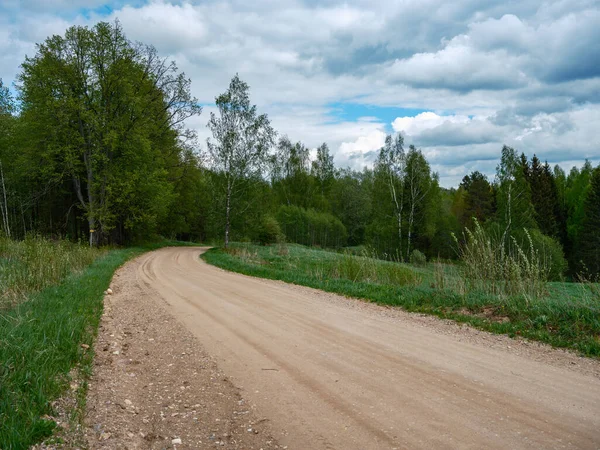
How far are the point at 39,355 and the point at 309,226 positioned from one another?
188ft

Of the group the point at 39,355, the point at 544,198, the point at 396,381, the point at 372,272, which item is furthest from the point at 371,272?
the point at 544,198

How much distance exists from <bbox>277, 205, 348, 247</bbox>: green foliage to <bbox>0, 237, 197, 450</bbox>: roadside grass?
4951 cm

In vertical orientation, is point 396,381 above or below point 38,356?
below

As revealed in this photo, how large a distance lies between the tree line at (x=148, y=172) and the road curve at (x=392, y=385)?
20.9m

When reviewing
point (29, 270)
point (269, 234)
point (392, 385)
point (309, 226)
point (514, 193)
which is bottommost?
point (392, 385)

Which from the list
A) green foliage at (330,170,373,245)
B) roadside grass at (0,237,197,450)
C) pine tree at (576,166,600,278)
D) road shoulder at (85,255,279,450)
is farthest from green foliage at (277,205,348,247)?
road shoulder at (85,255,279,450)

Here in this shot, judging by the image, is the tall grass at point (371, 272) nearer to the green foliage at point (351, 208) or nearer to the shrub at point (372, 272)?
the shrub at point (372, 272)

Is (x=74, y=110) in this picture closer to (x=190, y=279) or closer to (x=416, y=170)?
(x=190, y=279)

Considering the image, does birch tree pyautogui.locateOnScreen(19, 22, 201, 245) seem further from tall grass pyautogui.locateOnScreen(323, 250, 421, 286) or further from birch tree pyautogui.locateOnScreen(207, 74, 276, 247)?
tall grass pyautogui.locateOnScreen(323, 250, 421, 286)

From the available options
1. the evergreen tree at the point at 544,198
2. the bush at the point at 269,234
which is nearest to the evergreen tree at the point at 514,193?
the evergreen tree at the point at 544,198

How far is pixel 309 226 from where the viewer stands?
62594 mm

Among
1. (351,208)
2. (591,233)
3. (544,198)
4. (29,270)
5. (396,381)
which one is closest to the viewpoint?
(396,381)

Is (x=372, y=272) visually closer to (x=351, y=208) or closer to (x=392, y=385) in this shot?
(x=392, y=385)

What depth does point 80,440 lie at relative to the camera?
4043mm
